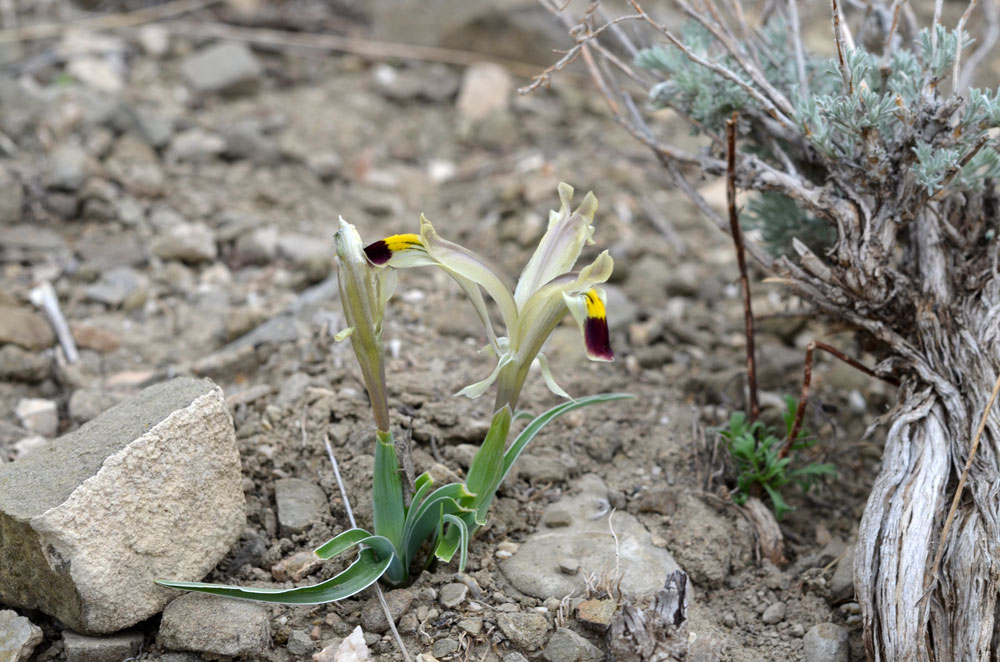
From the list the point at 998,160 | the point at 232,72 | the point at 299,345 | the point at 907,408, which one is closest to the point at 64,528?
the point at 299,345

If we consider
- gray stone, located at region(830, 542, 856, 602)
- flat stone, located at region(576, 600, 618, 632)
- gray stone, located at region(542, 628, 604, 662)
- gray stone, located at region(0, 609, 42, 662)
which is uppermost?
gray stone, located at region(0, 609, 42, 662)

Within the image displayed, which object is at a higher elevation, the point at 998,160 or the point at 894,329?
the point at 998,160

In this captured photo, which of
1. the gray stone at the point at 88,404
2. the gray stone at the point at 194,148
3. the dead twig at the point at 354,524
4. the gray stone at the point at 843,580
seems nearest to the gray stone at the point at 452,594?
the dead twig at the point at 354,524

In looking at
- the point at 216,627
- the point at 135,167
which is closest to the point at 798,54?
the point at 216,627

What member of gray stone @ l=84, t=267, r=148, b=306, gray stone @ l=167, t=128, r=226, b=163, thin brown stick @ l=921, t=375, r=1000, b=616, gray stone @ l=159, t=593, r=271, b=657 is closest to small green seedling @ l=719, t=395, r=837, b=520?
thin brown stick @ l=921, t=375, r=1000, b=616

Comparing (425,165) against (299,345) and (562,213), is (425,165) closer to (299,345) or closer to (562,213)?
(299,345)

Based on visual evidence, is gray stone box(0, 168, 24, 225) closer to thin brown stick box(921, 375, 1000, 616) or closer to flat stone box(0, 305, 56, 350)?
flat stone box(0, 305, 56, 350)
